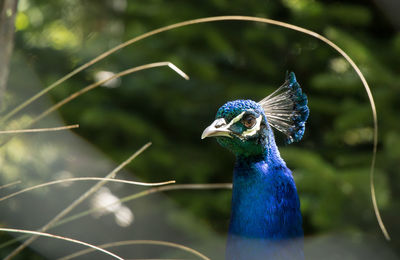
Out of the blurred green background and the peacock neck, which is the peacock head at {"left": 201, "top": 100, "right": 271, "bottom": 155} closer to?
the peacock neck

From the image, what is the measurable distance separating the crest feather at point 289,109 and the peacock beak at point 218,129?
12cm

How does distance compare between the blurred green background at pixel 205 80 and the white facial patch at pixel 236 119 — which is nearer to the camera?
the white facial patch at pixel 236 119

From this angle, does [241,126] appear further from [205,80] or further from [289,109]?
[205,80]

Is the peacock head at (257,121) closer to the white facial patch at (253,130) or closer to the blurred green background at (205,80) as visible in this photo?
the white facial patch at (253,130)

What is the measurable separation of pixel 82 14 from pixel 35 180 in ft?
3.13

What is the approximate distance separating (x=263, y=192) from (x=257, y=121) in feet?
0.42

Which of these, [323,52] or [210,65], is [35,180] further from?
[323,52]

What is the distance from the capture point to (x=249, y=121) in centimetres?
90

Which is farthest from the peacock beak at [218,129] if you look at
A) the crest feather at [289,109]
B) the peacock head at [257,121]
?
the crest feather at [289,109]

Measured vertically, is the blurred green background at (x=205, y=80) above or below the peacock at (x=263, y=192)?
above

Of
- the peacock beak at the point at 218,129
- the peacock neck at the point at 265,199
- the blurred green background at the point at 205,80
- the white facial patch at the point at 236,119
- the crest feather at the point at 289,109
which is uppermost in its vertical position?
the blurred green background at the point at 205,80

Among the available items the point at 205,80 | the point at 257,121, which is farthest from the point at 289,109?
the point at 205,80

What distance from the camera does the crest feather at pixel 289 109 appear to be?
950 mm

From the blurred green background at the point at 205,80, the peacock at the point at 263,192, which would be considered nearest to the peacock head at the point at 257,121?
the peacock at the point at 263,192
